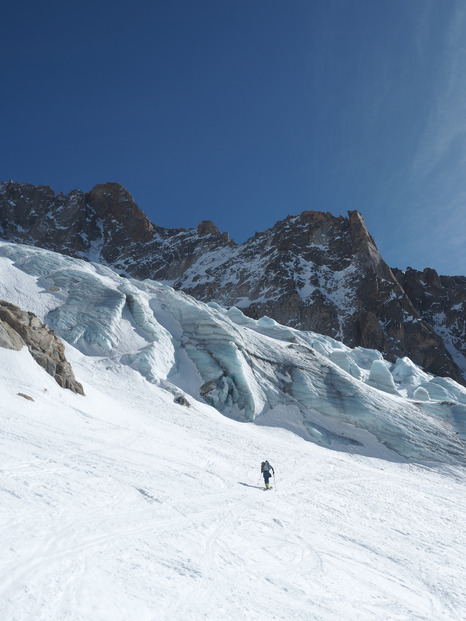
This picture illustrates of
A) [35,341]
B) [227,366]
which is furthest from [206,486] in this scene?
[227,366]

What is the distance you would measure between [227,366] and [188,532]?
2458 centimetres

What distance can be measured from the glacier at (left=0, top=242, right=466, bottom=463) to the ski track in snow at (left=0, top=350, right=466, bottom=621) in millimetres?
10490

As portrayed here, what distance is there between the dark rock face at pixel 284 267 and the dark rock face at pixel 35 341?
81.3m

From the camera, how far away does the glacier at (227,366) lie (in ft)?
100

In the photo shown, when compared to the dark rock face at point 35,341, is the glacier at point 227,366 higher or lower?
higher

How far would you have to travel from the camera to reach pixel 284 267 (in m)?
117

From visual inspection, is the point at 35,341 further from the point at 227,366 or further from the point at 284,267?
the point at 284,267

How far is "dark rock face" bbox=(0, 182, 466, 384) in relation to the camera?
344ft

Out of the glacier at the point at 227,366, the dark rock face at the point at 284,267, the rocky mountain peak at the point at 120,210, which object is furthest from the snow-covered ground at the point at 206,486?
the rocky mountain peak at the point at 120,210

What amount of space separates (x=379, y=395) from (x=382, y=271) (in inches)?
3876

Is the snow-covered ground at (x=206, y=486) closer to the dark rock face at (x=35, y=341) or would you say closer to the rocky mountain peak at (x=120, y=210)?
the dark rock face at (x=35, y=341)

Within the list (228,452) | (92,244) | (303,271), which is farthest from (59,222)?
(228,452)

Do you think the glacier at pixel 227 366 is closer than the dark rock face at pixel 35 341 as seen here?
No

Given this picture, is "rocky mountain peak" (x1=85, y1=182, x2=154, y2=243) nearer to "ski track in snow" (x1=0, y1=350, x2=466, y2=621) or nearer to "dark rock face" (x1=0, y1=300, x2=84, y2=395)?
"dark rock face" (x1=0, y1=300, x2=84, y2=395)
